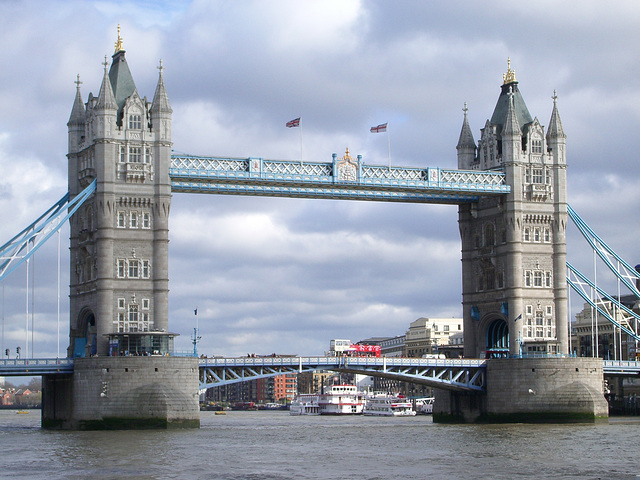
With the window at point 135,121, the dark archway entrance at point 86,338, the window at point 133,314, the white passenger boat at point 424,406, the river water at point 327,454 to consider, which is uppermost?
the window at point 135,121

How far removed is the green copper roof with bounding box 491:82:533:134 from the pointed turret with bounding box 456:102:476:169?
10.1 ft

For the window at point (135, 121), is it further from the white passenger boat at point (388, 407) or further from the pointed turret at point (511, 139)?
the white passenger boat at point (388, 407)

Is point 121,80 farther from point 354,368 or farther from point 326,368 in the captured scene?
point 354,368

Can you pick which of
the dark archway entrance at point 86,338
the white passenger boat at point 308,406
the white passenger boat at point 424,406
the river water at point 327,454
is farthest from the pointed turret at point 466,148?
the white passenger boat at point 308,406

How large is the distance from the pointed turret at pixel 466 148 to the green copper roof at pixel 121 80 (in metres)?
33.5

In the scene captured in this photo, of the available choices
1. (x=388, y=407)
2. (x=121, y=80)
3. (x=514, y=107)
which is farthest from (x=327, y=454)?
(x=388, y=407)

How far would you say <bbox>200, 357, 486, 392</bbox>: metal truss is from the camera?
321 feet

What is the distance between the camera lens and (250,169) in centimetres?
10006

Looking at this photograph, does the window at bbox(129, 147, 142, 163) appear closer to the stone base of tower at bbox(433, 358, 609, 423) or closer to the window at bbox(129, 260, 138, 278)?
the window at bbox(129, 260, 138, 278)

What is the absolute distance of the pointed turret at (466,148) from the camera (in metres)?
116

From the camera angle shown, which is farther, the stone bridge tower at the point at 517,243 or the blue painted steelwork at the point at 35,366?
the stone bridge tower at the point at 517,243

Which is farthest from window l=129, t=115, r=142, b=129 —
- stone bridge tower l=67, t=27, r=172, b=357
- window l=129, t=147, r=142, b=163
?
window l=129, t=147, r=142, b=163

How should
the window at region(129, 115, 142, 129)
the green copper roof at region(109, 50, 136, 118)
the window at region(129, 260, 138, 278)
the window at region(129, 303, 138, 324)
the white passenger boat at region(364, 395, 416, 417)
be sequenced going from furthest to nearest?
the white passenger boat at region(364, 395, 416, 417)
the green copper roof at region(109, 50, 136, 118)
the window at region(129, 115, 142, 129)
the window at region(129, 260, 138, 278)
the window at region(129, 303, 138, 324)

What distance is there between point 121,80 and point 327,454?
134 feet
